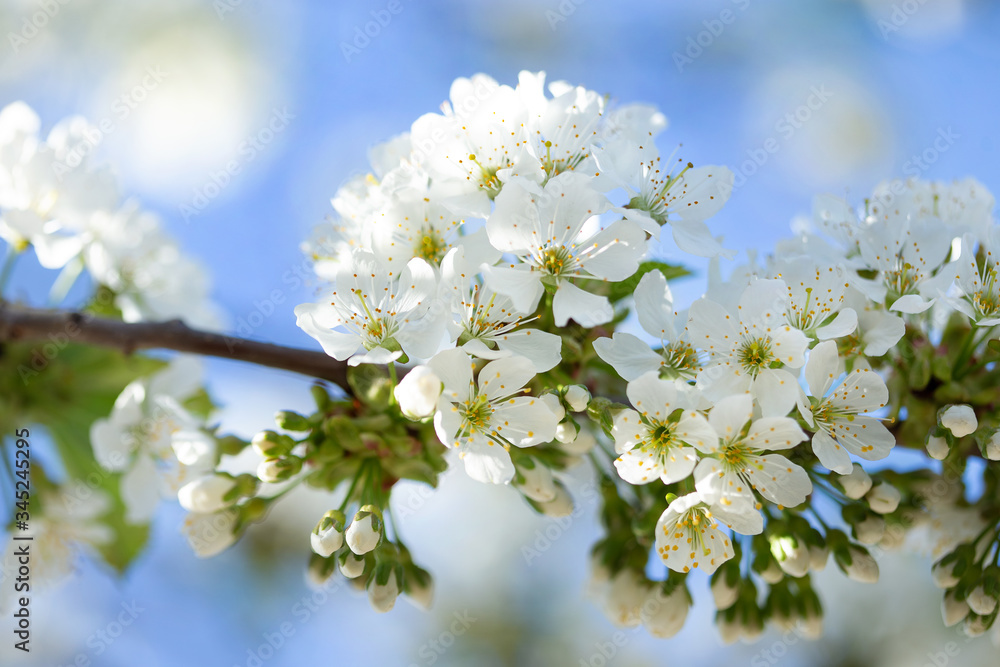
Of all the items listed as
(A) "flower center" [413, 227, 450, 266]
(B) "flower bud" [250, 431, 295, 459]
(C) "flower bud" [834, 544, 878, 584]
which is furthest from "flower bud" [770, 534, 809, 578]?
(B) "flower bud" [250, 431, 295, 459]

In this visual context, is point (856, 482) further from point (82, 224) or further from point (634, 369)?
point (82, 224)

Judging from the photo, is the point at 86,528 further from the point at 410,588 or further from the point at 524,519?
the point at 524,519

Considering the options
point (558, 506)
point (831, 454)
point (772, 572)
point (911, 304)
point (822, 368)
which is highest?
point (911, 304)

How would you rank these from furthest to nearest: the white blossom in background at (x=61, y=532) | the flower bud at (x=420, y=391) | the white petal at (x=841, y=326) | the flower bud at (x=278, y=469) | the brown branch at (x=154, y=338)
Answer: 1. the white blossom in background at (x=61, y=532)
2. the brown branch at (x=154, y=338)
3. the flower bud at (x=278, y=469)
4. the white petal at (x=841, y=326)
5. the flower bud at (x=420, y=391)

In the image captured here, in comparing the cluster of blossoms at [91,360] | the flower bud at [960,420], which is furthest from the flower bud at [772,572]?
the cluster of blossoms at [91,360]

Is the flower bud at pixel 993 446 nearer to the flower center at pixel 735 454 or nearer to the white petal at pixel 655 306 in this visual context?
the flower center at pixel 735 454

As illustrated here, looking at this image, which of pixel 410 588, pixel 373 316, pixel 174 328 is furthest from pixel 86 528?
pixel 373 316

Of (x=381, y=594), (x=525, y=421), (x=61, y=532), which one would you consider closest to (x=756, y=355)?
(x=525, y=421)
